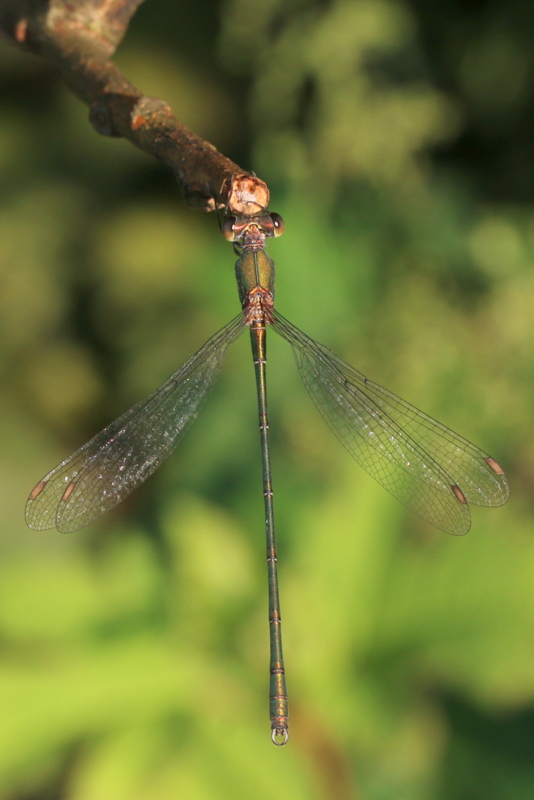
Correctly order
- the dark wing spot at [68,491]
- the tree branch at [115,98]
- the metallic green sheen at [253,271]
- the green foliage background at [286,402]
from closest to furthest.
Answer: the tree branch at [115,98] < the metallic green sheen at [253,271] < the dark wing spot at [68,491] < the green foliage background at [286,402]

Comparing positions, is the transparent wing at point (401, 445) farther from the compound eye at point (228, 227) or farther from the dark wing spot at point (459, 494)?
the compound eye at point (228, 227)

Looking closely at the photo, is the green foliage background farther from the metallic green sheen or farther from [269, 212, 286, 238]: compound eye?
[269, 212, 286, 238]: compound eye

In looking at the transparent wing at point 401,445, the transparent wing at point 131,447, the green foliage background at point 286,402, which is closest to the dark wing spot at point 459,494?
the transparent wing at point 401,445

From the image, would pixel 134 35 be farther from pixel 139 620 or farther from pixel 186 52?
pixel 139 620

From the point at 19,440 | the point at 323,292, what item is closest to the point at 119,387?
the point at 19,440

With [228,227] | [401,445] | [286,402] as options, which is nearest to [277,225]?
[228,227]

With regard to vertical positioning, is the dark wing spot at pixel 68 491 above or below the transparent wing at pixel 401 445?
below

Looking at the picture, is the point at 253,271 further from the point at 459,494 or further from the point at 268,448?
the point at 459,494

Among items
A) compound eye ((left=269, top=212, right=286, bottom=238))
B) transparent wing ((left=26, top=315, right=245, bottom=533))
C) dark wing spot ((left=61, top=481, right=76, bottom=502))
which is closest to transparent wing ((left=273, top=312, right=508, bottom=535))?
transparent wing ((left=26, top=315, right=245, bottom=533))
